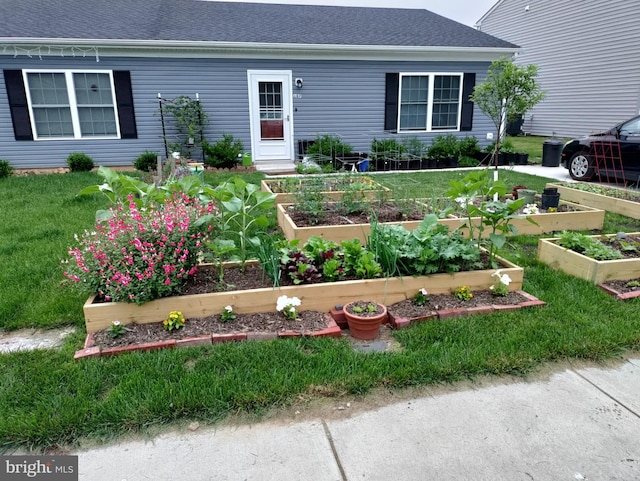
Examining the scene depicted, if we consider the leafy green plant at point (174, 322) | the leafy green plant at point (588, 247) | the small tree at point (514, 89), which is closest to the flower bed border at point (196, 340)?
the leafy green plant at point (174, 322)

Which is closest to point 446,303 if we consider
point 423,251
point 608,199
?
point 423,251

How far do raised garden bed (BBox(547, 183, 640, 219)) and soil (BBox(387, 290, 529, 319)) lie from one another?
3.88 m

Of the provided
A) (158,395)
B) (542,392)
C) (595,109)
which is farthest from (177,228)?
(595,109)

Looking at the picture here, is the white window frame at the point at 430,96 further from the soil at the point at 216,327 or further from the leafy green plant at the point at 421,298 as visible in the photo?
the soil at the point at 216,327

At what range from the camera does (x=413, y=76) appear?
38.3 ft

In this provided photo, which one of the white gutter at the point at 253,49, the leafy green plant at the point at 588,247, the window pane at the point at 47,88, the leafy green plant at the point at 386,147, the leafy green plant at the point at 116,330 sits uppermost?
the white gutter at the point at 253,49

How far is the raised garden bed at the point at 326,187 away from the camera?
20.8 feet

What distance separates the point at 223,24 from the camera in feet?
37.6

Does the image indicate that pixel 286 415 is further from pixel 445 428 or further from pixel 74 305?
pixel 74 305

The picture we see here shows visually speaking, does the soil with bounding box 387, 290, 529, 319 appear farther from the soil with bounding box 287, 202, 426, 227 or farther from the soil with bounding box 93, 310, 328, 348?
the soil with bounding box 287, 202, 426, 227

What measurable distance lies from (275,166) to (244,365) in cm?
858

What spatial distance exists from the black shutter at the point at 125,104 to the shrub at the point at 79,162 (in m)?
0.95

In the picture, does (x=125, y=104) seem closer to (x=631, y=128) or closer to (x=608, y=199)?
(x=608, y=199)

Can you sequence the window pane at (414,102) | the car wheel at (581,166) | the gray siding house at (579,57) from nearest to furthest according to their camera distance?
the car wheel at (581,166) < the window pane at (414,102) < the gray siding house at (579,57)
